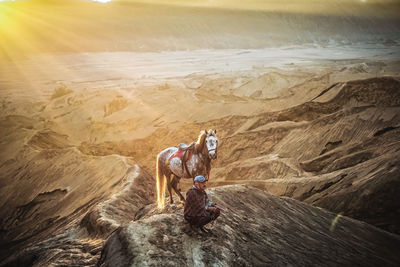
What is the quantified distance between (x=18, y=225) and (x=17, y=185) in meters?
3.88

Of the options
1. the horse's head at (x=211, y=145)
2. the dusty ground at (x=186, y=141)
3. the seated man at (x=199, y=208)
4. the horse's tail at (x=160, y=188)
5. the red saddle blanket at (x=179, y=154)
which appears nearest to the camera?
the seated man at (x=199, y=208)

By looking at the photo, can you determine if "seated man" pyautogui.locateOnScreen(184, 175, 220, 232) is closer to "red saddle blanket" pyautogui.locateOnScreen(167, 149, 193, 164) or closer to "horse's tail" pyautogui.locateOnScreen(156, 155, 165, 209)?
"red saddle blanket" pyautogui.locateOnScreen(167, 149, 193, 164)

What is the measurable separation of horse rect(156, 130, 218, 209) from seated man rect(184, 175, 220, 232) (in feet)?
4.50

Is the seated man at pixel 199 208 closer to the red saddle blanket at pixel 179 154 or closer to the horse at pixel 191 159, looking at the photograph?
the horse at pixel 191 159

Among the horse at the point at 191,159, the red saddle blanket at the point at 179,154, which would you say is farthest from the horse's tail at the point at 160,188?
the red saddle blanket at the point at 179,154

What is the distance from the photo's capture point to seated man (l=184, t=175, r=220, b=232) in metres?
5.66

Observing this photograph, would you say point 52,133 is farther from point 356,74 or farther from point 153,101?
point 356,74

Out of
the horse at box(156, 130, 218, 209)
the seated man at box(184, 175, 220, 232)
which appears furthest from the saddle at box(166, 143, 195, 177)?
the seated man at box(184, 175, 220, 232)

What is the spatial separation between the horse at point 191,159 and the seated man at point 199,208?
1.37 m

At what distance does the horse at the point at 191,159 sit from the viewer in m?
7.19

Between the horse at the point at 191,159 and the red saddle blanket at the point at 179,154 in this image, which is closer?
the horse at the point at 191,159

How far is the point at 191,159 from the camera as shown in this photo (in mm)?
7762

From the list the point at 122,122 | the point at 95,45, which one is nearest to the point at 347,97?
the point at 122,122

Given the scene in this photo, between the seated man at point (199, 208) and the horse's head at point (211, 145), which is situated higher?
the horse's head at point (211, 145)
